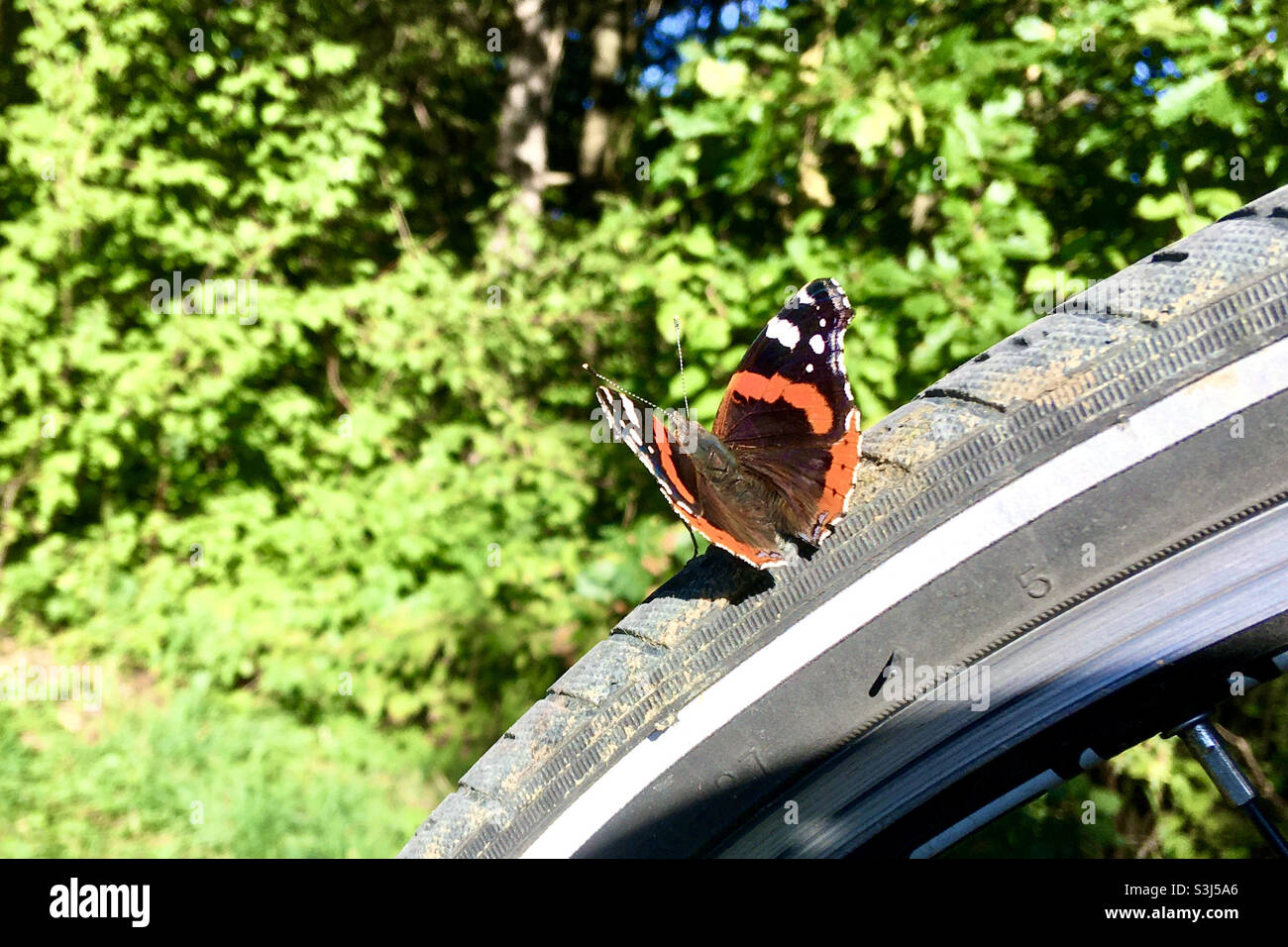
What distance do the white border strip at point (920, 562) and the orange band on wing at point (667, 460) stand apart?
0.25 metres

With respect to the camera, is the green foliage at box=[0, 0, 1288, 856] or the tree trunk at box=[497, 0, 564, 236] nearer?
the green foliage at box=[0, 0, 1288, 856]

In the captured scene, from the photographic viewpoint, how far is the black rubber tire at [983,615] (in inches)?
35.7

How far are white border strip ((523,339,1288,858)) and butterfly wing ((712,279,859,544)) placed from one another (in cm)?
17

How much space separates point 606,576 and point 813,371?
5.29 ft

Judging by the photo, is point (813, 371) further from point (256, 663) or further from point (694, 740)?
point (256, 663)

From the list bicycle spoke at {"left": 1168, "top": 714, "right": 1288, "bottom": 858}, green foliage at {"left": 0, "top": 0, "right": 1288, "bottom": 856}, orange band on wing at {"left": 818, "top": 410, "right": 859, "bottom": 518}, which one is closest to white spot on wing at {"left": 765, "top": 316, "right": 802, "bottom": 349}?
orange band on wing at {"left": 818, "top": 410, "right": 859, "bottom": 518}

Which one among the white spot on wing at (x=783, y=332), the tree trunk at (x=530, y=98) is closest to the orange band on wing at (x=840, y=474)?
the white spot on wing at (x=783, y=332)

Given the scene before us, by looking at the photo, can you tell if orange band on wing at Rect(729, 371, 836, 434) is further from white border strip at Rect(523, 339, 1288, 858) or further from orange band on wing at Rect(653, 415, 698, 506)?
white border strip at Rect(523, 339, 1288, 858)

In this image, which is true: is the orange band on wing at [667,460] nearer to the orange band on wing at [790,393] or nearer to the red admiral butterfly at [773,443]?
the red admiral butterfly at [773,443]

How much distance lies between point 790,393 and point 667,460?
31 centimetres

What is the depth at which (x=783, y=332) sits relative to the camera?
4.73 feet

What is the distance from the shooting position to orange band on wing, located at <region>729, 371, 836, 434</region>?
52.2 inches
